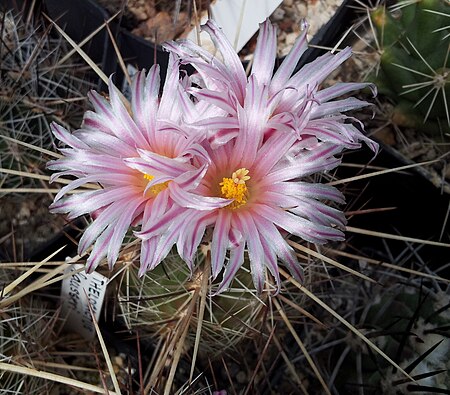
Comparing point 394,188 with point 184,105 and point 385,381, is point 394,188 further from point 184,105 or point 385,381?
point 184,105

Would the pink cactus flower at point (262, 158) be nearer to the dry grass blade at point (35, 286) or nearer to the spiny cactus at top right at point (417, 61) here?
the dry grass blade at point (35, 286)

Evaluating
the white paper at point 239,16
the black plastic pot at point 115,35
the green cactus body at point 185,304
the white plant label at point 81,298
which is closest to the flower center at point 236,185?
the green cactus body at point 185,304

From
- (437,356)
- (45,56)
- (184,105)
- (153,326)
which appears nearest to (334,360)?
(437,356)

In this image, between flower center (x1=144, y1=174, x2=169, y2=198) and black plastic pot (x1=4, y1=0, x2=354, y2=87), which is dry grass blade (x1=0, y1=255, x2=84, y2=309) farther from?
black plastic pot (x1=4, y1=0, x2=354, y2=87)

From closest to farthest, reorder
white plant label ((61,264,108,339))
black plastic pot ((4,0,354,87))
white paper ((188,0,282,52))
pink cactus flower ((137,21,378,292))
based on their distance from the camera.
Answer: pink cactus flower ((137,21,378,292)) → white plant label ((61,264,108,339)) → white paper ((188,0,282,52)) → black plastic pot ((4,0,354,87))

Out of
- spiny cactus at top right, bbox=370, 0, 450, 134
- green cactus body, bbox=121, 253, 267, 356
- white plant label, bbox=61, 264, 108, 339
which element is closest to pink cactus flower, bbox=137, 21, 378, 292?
green cactus body, bbox=121, 253, 267, 356

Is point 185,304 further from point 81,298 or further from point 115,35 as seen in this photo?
point 115,35
